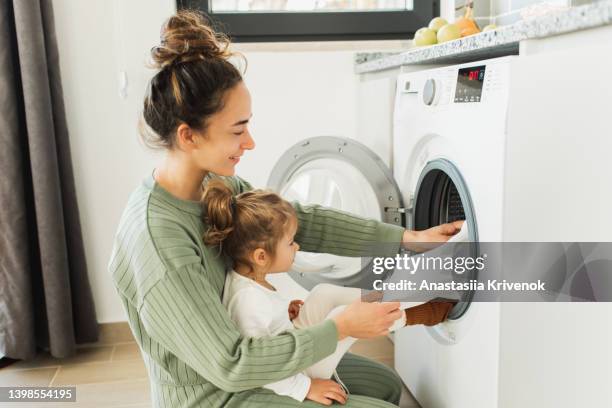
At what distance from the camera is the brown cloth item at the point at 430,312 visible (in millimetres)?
1572

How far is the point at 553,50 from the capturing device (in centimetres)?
125

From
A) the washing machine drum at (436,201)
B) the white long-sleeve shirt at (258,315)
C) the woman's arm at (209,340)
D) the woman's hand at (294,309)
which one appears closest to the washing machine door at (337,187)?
the washing machine drum at (436,201)

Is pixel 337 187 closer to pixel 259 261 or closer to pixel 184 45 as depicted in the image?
pixel 259 261

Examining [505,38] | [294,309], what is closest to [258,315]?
[294,309]

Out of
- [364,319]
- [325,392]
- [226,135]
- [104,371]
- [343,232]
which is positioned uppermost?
[226,135]

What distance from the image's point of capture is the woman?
1238 mm

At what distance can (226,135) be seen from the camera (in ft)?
4.44

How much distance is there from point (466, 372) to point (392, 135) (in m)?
0.79

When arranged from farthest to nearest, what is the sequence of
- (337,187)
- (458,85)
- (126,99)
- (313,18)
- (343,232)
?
(313,18)
(126,99)
(337,187)
(343,232)
(458,85)

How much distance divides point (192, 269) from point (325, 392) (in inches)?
15.3

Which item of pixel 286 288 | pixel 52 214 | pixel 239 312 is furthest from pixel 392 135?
pixel 52 214

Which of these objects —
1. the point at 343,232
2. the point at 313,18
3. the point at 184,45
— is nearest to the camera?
the point at 184,45

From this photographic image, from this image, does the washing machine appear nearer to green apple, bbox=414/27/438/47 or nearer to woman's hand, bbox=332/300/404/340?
woman's hand, bbox=332/300/404/340

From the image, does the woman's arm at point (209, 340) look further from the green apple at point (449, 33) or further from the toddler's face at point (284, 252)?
the green apple at point (449, 33)
